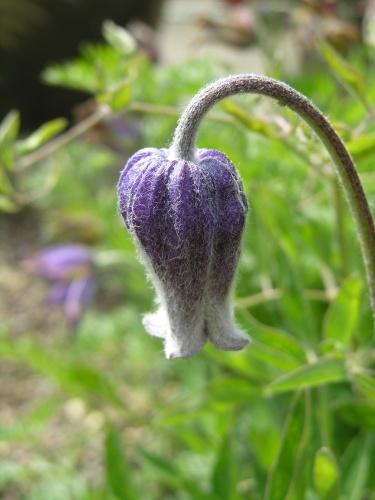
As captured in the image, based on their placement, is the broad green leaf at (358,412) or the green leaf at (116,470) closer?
the broad green leaf at (358,412)

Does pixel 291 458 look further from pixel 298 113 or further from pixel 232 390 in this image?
pixel 298 113

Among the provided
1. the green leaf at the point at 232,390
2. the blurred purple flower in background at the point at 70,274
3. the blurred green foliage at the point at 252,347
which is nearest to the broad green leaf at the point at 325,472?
the blurred green foliage at the point at 252,347

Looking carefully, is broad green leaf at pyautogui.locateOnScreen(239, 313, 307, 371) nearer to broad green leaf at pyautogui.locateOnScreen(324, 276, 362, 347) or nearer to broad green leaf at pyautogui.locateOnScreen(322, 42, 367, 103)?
broad green leaf at pyautogui.locateOnScreen(324, 276, 362, 347)

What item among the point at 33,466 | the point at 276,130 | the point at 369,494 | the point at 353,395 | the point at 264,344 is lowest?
the point at 33,466

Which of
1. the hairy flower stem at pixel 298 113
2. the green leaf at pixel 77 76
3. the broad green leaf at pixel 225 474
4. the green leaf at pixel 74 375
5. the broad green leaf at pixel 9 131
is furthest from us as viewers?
the green leaf at pixel 77 76

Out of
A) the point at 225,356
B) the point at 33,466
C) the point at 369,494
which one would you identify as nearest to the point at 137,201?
the point at 225,356

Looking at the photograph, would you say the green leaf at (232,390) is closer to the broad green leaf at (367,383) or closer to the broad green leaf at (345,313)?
the broad green leaf at (345,313)

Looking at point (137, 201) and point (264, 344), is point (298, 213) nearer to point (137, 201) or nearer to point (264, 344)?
point (264, 344)
